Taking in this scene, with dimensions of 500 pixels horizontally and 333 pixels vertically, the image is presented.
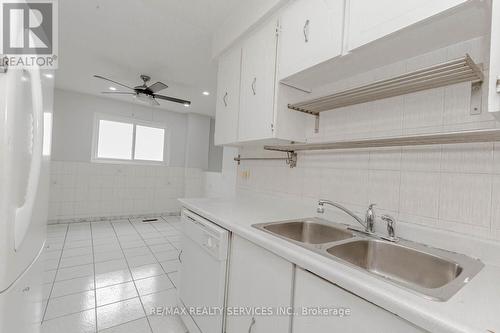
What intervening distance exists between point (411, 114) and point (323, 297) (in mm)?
1023

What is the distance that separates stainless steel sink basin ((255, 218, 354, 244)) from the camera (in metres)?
1.28

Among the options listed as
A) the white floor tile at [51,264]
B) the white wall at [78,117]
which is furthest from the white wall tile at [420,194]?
the white wall at [78,117]

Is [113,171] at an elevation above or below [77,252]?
above

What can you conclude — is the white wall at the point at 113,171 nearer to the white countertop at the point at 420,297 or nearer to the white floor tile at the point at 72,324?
the white floor tile at the point at 72,324

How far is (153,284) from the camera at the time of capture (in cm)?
221

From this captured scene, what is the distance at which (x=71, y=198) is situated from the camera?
4.18m

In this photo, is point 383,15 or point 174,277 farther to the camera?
point 174,277

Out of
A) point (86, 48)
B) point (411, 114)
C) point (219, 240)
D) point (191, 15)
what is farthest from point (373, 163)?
point (86, 48)

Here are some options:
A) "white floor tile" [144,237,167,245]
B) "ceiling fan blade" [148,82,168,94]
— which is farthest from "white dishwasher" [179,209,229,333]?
"ceiling fan blade" [148,82,168,94]

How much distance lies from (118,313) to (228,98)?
2.04 meters

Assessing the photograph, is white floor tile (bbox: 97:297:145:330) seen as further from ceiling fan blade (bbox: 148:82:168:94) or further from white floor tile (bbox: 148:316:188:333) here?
ceiling fan blade (bbox: 148:82:168:94)

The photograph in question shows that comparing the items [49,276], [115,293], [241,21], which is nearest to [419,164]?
[241,21]

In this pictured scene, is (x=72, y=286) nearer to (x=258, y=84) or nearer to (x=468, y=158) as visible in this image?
(x=258, y=84)

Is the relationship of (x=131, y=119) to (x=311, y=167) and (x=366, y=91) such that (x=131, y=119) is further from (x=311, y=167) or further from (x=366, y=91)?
(x=366, y=91)
